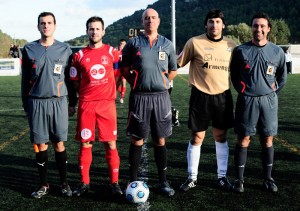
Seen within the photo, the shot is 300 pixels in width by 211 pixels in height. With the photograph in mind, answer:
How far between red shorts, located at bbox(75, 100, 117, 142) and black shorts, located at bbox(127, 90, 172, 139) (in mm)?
230

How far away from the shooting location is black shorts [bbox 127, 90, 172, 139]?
13.4 ft

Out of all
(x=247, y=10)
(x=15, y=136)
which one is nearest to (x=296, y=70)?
(x=15, y=136)

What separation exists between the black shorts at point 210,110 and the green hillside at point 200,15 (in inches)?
2439

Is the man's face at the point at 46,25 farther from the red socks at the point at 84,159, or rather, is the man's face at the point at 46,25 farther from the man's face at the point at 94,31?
the red socks at the point at 84,159

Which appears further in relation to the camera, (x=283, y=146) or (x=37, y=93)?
(x=283, y=146)

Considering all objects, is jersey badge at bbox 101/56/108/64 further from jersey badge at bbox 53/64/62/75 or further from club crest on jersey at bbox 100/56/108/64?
jersey badge at bbox 53/64/62/75

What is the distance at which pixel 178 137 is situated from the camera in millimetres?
7023

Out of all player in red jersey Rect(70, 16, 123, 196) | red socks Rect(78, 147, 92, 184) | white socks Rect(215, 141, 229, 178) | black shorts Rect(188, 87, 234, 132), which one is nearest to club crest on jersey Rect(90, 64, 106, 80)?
player in red jersey Rect(70, 16, 123, 196)

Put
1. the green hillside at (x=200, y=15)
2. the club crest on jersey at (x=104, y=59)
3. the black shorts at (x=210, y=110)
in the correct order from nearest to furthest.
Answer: the club crest on jersey at (x=104, y=59), the black shorts at (x=210, y=110), the green hillside at (x=200, y=15)

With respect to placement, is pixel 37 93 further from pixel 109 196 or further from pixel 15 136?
pixel 15 136

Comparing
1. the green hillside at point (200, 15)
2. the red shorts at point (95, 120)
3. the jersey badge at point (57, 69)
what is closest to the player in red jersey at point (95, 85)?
the red shorts at point (95, 120)

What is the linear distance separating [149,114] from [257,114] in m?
1.16

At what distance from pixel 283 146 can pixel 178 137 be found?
1818 millimetres

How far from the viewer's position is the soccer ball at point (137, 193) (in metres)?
3.88
